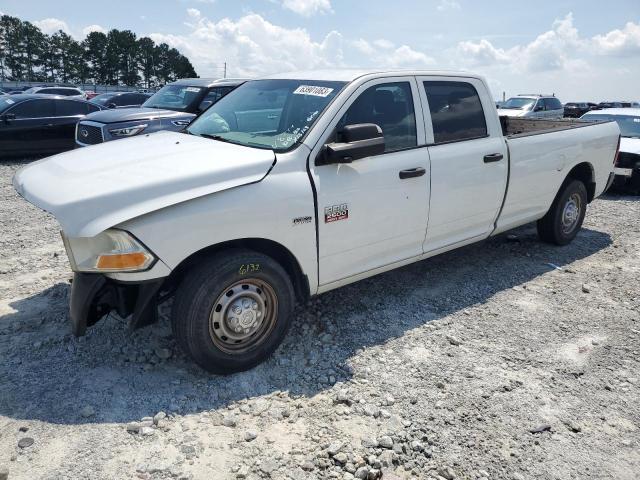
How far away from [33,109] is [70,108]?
868mm

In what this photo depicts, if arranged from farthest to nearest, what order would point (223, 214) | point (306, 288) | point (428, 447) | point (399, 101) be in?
point (399, 101), point (306, 288), point (223, 214), point (428, 447)

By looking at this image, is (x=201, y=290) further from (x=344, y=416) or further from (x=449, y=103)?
(x=449, y=103)

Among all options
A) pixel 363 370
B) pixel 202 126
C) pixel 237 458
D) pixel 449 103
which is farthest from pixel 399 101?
pixel 237 458

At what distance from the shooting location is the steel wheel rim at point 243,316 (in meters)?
3.17

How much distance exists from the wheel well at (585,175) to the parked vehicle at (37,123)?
11197 millimetres

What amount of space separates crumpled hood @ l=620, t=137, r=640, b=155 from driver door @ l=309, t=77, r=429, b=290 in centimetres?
710

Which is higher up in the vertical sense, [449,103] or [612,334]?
[449,103]

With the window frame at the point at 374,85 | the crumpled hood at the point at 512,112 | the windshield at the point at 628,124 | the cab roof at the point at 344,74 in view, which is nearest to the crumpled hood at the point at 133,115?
the cab roof at the point at 344,74

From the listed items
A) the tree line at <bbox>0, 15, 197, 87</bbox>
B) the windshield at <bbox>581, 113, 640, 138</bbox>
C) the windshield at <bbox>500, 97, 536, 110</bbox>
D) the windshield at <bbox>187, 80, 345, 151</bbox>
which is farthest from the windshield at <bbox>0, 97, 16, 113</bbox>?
the tree line at <bbox>0, 15, 197, 87</bbox>

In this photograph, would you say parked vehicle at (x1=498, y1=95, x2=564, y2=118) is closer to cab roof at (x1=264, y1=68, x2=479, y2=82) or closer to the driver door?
cab roof at (x1=264, y1=68, x2=479, y2=82)

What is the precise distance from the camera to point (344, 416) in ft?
9.93

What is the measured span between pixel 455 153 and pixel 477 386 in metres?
1.95

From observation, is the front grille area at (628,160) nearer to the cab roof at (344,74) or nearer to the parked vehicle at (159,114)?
the cab roof at (344,74)

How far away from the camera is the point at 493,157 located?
181 inches
